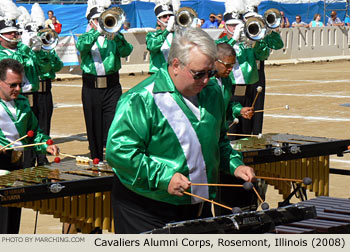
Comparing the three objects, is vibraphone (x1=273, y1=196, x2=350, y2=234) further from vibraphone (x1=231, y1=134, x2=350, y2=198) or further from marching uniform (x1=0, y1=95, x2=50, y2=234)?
marching uniform (x1=0, y1=95, x2=50, y2=234)

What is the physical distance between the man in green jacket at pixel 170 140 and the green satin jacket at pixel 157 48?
267 inches

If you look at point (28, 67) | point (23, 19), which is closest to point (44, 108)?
point (23, 19)

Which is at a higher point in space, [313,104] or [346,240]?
[346,240]

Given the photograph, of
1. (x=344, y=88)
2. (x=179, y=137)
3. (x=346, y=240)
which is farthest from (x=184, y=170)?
(x=344, y=88)

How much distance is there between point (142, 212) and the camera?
493 centimetres

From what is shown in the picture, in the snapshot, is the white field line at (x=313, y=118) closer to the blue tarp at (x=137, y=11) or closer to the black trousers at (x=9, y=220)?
the black trousers at (x=9, y=220)

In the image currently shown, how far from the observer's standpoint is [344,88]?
20891mm

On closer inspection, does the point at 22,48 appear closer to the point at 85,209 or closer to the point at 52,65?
the point at 52,65

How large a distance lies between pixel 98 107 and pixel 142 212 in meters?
6.26

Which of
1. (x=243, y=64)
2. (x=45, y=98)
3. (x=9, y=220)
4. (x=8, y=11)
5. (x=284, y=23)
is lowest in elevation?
(x=9, y=220)

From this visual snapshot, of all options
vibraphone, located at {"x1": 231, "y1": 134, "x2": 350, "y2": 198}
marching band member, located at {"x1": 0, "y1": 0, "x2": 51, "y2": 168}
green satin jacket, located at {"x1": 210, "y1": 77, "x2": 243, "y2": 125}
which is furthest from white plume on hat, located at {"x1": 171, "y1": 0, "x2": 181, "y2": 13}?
vibraphone, located at {"x1": 231, "y1": 134, "x2": 350, "y2": 198}

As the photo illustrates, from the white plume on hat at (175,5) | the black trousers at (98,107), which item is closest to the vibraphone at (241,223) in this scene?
the black trousers at (98,107)

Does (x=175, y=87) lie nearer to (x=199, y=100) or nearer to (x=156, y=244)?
(x=199, y=100)

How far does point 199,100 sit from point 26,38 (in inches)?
271
